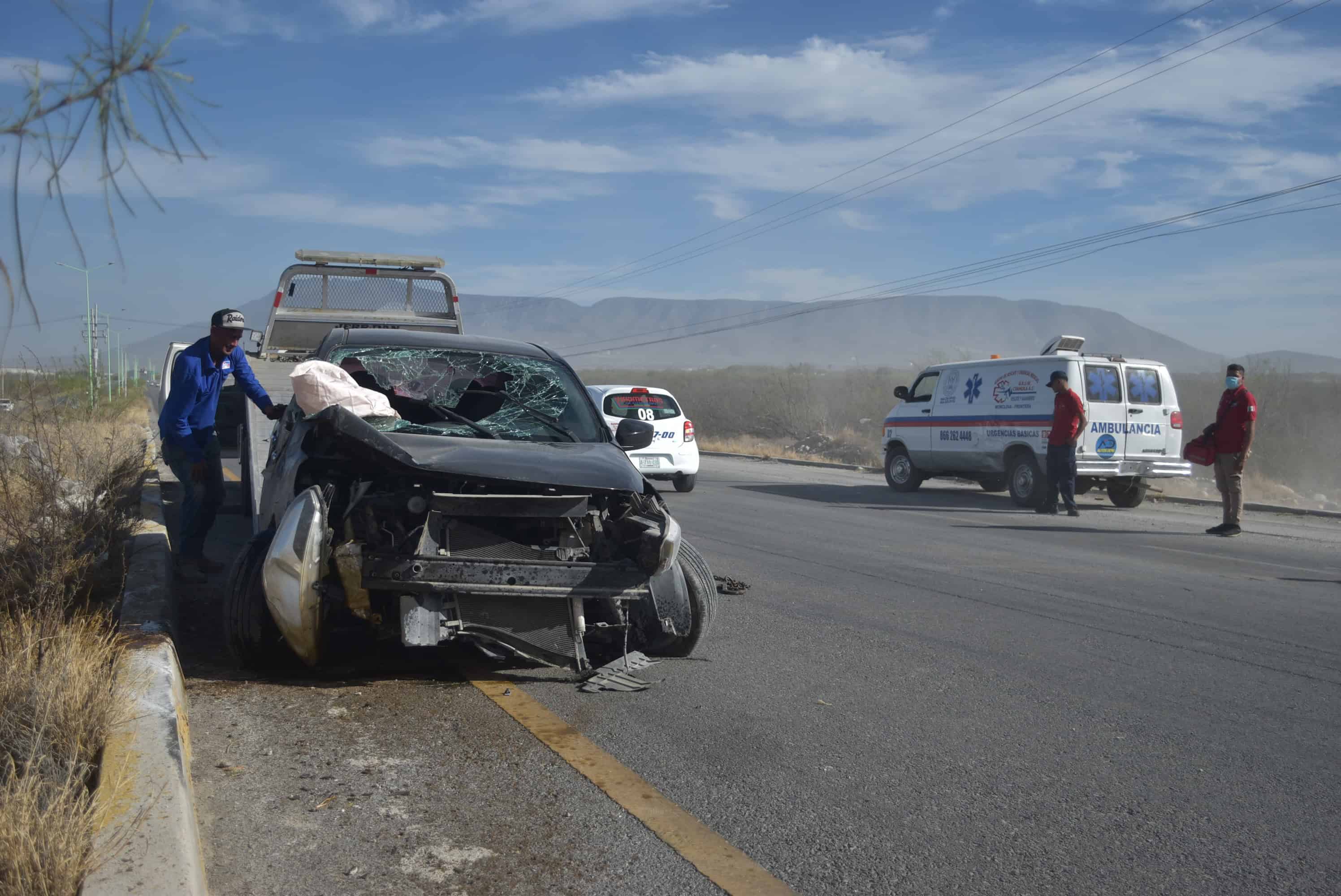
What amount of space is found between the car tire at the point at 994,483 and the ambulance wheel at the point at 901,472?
41.1 inches

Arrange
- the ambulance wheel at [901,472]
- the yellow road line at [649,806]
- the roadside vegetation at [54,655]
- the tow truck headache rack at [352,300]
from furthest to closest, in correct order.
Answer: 1. the ambulance wheel at [901,472]
2. the tow truck headache rack at [352,300]
3. the yellow road line at [649,806]
4. the roadside vegetation at [54,655]

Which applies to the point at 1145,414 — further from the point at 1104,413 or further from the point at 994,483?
the point at 994,483

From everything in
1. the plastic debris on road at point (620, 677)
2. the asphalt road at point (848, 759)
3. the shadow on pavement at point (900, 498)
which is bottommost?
the shadow on pavement at point (900, 498)

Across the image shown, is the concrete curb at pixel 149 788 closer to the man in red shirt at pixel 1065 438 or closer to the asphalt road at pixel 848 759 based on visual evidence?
the asphalt road at pixel 848 759

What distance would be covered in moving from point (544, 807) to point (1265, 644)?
201 inches

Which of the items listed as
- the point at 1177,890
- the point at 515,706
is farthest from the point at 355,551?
the point at 1177,890

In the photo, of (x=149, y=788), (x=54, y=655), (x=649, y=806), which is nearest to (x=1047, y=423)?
(x=649, y=806)

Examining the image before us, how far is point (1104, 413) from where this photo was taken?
50.7ft

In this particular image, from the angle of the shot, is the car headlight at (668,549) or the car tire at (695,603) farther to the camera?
the car tire at (695,603)

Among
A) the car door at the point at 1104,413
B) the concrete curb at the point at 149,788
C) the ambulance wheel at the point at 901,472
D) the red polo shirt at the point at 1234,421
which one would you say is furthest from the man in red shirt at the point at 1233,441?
the concrete curb at the point at 149,788

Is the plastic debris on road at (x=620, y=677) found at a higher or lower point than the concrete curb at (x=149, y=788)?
lower

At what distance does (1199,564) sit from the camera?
10.3 metres

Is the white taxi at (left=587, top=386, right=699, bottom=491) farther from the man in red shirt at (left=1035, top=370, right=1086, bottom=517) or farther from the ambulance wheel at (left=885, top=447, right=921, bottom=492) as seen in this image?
the man in red shirt at (left=1035, top=370, right=1086, bottom=517)

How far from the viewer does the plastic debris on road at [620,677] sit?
16.8 feet
